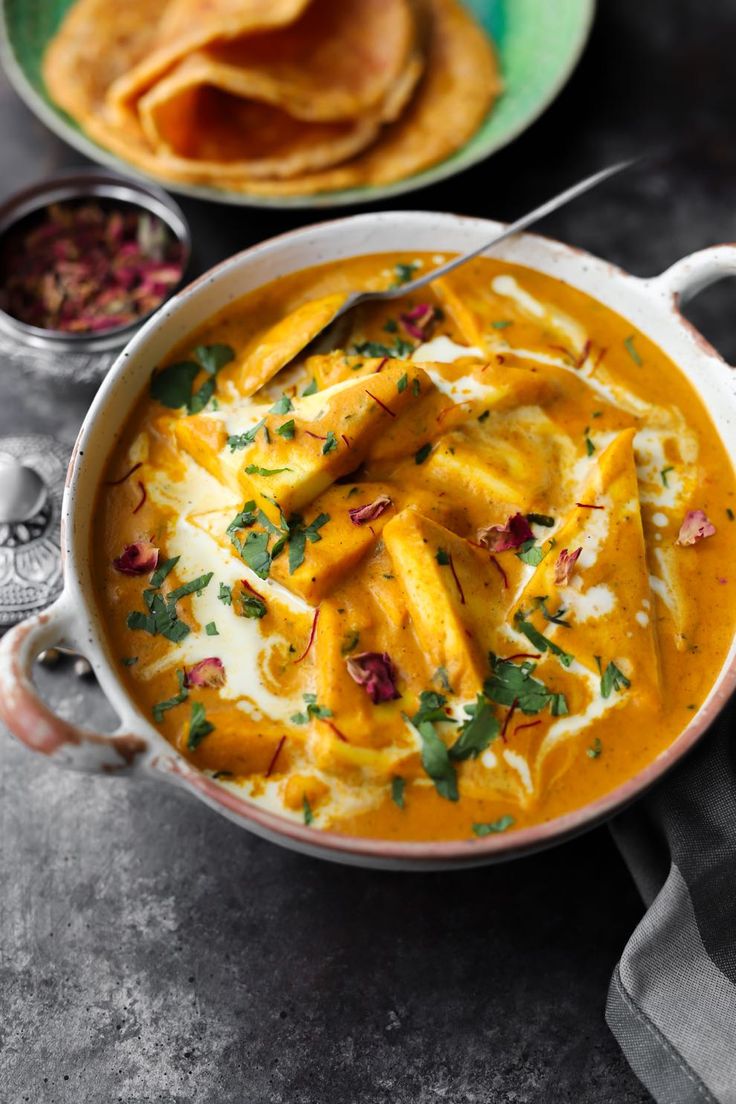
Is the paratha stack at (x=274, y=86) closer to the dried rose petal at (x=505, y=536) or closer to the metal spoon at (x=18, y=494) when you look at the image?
the metal spoon at (x=18, y=494)

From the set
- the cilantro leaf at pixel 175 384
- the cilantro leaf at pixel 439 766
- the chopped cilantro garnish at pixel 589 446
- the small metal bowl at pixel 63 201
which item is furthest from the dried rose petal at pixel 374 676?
the small metal bowl at pixel 63 201

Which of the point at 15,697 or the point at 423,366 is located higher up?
the point at 423,366

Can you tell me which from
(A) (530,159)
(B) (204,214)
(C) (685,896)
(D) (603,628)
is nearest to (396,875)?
(C) (685,896)

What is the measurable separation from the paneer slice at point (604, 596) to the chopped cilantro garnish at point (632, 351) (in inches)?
21.2

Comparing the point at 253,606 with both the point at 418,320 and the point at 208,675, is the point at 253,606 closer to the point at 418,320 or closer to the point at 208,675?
the point at 208,675

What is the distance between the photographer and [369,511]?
244 cm

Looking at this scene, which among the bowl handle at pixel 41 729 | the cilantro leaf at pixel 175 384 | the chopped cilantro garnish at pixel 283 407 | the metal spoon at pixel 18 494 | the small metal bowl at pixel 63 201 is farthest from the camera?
the small metal bowl at pixel 63 201

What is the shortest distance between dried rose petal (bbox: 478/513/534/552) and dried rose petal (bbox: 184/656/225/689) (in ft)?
2.14

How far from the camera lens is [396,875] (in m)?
2.75

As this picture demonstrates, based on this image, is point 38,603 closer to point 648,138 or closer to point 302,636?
point 302,636

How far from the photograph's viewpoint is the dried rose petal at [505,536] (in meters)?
2.48

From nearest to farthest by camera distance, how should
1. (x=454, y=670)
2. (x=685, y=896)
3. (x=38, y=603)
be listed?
(x=454, y=670) → (x=685, y=896) → (x=38, y=603)

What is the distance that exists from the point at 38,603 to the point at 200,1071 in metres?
1.30

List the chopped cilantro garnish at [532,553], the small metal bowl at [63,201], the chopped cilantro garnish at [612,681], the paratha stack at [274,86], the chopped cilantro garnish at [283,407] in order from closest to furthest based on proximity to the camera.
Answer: the chopped cilantro garnish at [612,681]
the chopped cilantro garnish at [532,553]
the chopped cilantro garnish at [283,407]
the small metal bowl at [63,201]
the paratha stack at [274,86]
